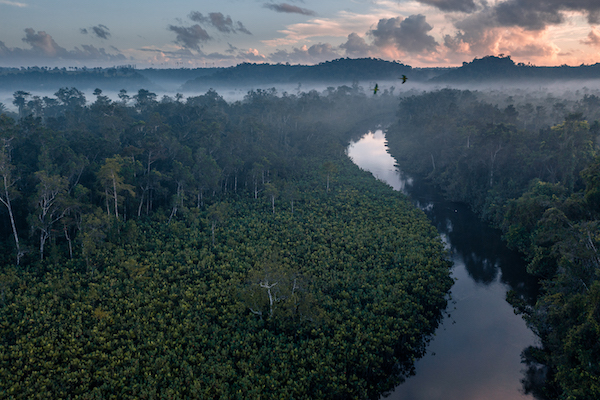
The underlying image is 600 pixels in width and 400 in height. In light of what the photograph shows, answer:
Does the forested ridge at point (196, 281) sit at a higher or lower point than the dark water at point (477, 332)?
higher

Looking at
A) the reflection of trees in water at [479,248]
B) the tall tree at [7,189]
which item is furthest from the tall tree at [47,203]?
the reflection of trees in water at [479,248]

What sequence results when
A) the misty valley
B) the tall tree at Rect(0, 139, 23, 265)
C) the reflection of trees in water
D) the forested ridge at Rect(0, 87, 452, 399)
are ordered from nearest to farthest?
the forested ridge at Rect(0, 87, 452, 399), the misty valley, the tall tree at Rect(0, 139, 23, 265), the reflection of trees in water

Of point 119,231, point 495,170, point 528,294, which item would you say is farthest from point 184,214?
point 495,170

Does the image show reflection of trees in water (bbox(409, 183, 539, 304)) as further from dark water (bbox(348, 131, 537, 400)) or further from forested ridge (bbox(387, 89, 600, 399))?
forested ridge (bbox(387, 89, 600, 399))

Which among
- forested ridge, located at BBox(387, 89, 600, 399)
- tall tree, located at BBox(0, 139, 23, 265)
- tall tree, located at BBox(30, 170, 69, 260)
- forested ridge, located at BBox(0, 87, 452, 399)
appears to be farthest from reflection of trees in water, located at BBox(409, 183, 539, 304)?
tall tree, located at BBox(0, 139, 23, 265)

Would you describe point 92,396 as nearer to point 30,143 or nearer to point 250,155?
point 30,143

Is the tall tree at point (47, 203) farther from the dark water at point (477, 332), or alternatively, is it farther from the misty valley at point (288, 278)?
the dark water at point (477, 332)

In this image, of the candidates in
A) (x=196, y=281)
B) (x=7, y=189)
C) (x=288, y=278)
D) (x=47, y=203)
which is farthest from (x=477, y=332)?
(x=7, y=189)
